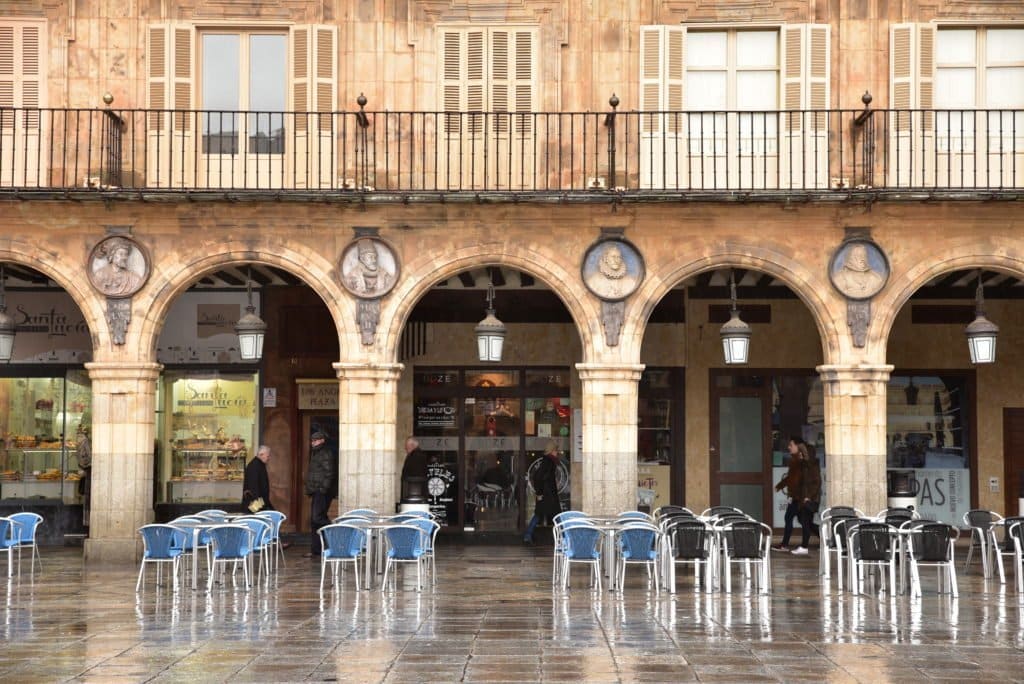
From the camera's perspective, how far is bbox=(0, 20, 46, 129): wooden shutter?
18781mm

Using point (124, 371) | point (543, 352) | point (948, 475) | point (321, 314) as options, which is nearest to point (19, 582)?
point (124, 371)

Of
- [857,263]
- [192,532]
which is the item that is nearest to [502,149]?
[857,263]

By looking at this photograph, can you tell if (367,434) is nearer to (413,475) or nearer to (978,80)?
(413,475)

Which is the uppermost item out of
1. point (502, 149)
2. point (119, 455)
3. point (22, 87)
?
point (22, 87)

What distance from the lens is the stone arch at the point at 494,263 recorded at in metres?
18.4

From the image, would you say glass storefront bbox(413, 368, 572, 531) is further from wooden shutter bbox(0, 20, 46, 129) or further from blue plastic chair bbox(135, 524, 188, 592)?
blue plastic chair bbox(135, 524, 188, 592)

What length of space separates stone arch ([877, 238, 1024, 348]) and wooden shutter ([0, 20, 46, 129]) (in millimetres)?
11897


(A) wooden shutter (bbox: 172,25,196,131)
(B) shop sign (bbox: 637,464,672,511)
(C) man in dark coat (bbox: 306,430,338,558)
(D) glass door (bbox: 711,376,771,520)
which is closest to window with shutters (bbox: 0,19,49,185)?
(A) wooden shutter (bbox: 172,25,196,131)

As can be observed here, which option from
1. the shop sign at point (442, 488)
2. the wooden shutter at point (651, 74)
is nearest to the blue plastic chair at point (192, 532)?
the shop sign at point (442, 488)

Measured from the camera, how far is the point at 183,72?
1889 cm

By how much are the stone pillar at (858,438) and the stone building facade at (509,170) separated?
0.04m

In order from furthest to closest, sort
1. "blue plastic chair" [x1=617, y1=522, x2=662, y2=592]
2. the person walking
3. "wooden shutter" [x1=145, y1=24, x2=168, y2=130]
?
the person walking < "wooden shutter" [x1=145, y1=24, x2=168, y2=130] < "blue plastic chair" [x1=617, y1=522, x2=662, y2=592]

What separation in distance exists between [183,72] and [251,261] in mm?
2845

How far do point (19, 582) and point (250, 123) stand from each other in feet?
22.7
